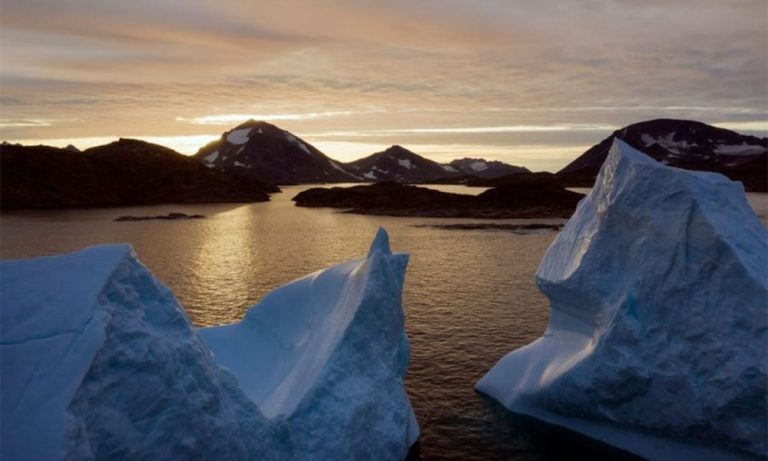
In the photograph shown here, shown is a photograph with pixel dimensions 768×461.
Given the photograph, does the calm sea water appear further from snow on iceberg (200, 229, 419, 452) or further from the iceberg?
the iceberg

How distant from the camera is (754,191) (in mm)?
124938

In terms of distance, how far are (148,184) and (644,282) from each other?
11551 cm

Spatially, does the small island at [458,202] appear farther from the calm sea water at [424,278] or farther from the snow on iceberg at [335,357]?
the snow on iceberg at [335,357]

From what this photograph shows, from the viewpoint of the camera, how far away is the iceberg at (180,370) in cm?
688

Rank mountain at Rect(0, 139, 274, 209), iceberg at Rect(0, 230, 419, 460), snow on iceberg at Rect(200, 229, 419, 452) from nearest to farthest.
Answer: iceberg at Rect(0, 230, 419, 460)
snow on iceberg at Rect(200, 229, 419, 452)
mountain at Rect(0, 139, 274, 209)

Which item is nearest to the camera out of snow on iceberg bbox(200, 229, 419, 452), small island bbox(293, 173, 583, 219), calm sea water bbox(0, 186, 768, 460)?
snow on iceberg bbox(200, 229, 419, 452)

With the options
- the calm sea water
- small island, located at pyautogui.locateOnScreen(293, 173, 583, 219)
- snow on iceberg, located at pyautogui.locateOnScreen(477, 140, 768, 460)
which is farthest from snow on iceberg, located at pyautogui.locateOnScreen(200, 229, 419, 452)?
small island, located at pyautogui.locateOnScreen(293, 173, 583, 219)

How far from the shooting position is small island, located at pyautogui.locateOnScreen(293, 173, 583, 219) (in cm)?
7931

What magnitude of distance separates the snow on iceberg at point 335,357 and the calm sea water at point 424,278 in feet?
5.89

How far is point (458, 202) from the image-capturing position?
89.1 meters

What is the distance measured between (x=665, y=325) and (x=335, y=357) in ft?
23.6

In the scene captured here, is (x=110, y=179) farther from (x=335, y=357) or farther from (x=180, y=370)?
(x=180, y=370)

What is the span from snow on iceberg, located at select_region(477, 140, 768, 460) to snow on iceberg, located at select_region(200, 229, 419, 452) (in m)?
4.22

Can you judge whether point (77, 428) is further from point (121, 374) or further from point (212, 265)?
point (212, 265)
